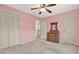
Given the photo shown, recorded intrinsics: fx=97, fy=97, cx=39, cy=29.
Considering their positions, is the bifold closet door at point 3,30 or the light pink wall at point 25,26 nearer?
the bifold closet door at point 3,30

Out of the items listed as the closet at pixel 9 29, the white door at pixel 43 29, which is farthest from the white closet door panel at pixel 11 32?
the white door at pixel 43 29

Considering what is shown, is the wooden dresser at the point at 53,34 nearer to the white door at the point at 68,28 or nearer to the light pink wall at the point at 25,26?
the white door at the point at 68,28

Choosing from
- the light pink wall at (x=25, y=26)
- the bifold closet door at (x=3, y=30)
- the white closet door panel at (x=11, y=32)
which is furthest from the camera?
the light pink wall at (x=25, y=26)

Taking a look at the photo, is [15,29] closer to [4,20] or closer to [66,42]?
[4,20]

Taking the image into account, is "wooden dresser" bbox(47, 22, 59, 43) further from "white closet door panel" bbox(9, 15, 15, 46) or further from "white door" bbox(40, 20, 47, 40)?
"white closet door panel" bbox(9, 15, 15, 46)

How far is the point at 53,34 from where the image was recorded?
2277 mm

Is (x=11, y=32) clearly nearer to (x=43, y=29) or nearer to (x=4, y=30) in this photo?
(x=4, y=30)

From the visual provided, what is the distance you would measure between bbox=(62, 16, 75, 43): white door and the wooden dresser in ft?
0.67

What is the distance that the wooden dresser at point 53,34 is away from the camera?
7.30 feet

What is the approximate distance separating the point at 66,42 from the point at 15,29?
1360 mm

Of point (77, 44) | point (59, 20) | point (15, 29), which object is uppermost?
point (59, 20)

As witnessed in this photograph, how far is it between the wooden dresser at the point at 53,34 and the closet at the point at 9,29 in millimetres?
845
